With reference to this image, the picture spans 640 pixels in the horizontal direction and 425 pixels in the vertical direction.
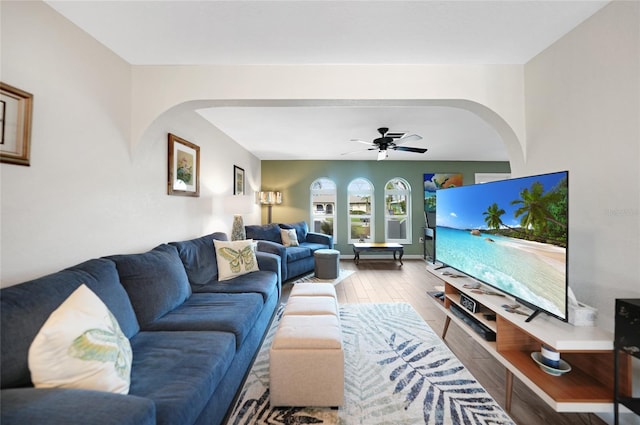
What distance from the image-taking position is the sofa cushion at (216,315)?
69.8 inches

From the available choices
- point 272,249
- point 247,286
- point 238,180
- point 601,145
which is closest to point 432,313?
point 247,286

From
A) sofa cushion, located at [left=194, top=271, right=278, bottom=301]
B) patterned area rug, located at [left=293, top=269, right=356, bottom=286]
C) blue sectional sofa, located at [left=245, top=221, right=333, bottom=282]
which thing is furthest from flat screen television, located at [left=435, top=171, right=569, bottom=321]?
blue sectional sofa, located at [left=245, top=221, right=333, bottom=282]

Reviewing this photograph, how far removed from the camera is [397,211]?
6.85 metres

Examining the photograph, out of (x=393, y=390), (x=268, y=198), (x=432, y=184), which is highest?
(x=432, y=184)

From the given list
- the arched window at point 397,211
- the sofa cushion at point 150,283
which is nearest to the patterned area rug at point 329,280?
the arched window at point 397,211

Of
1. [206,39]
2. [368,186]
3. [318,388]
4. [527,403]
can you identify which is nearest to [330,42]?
[206,39]

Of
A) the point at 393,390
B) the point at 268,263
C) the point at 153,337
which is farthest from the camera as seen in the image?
the point at 268,263

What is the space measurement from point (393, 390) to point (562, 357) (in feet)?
3.56

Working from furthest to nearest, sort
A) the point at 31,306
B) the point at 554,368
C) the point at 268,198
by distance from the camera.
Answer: the point at 268,198
the point at 554,368
the point at 31,306

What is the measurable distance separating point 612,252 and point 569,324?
47 cm

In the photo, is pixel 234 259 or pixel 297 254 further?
pixel 297 254

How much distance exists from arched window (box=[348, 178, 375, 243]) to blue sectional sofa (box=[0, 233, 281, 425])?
14.7 feet

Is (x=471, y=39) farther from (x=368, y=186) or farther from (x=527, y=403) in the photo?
(x=368, y=186)

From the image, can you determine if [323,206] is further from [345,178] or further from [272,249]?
[272,249]
